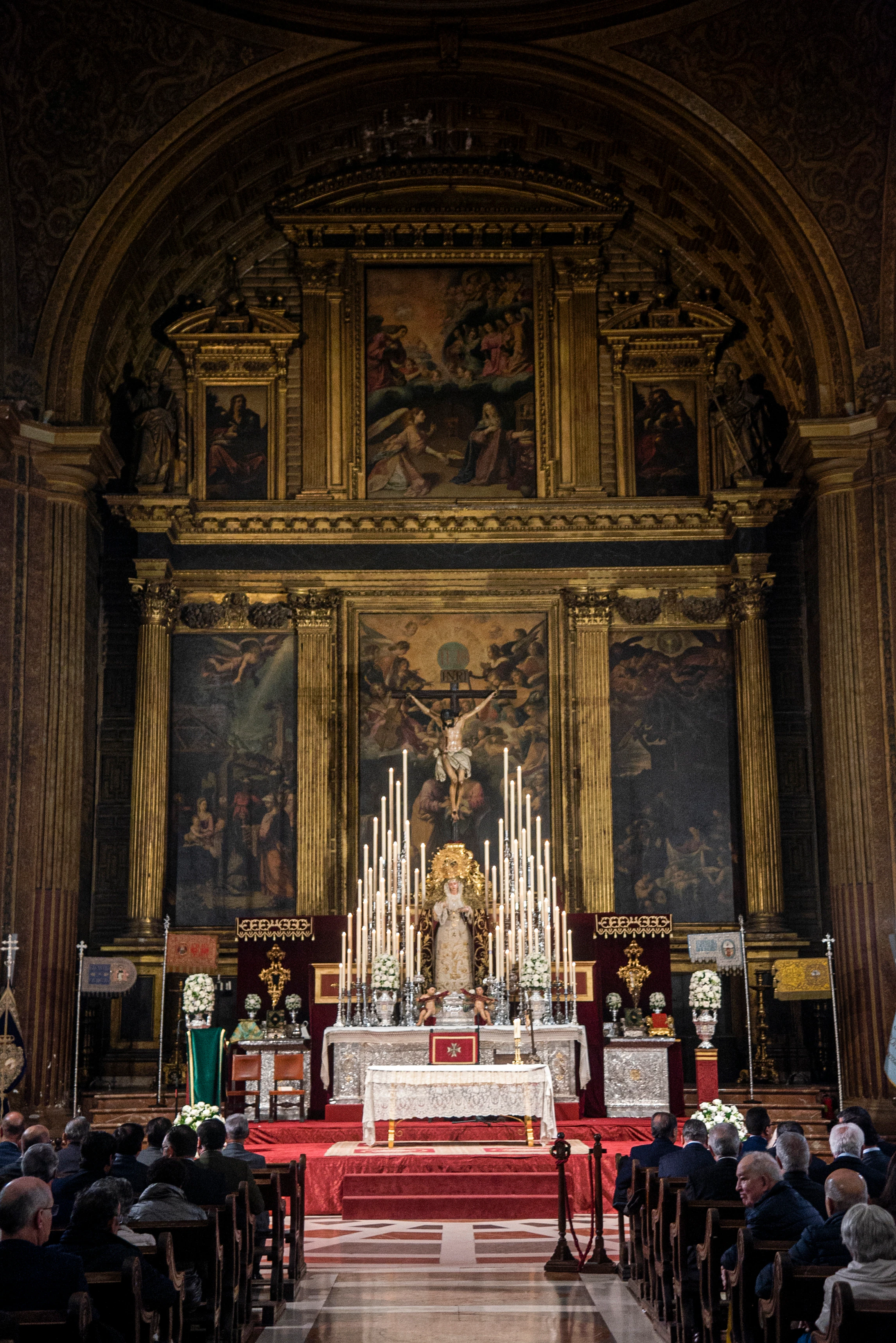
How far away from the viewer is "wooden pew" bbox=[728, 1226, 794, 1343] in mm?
7008

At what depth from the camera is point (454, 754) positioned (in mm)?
20828

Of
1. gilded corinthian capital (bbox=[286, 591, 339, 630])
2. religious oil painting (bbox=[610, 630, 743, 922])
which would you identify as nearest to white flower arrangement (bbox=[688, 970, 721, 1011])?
religious oil painting (bbox=[610, 630, 743, 922])

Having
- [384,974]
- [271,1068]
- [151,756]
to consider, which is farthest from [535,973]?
[151,756]

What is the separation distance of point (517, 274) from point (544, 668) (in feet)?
18.9

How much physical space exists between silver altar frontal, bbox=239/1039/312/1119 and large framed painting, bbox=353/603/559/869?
3.28 meters

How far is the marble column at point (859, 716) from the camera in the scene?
18000 mm

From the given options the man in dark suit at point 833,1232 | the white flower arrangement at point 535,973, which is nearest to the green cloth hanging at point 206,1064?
the white flower arrangement at point 535,973

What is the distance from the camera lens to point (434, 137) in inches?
896

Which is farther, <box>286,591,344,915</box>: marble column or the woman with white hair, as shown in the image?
<box>286,591,344,915</box>: marble column

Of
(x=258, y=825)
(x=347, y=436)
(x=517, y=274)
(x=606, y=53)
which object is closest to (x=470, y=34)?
(x=606, y=53)

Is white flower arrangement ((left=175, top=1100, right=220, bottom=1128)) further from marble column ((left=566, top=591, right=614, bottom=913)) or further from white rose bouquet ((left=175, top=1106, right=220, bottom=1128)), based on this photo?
marble column ((left=566, top=591, right=614, bottom=913))

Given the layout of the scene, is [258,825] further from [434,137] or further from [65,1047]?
[434,137]

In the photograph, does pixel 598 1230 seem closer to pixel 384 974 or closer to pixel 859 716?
pixel 384 974

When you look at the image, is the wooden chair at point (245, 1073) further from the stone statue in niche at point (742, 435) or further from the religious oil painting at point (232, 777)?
the stone statue in niche at point (742, 435)
